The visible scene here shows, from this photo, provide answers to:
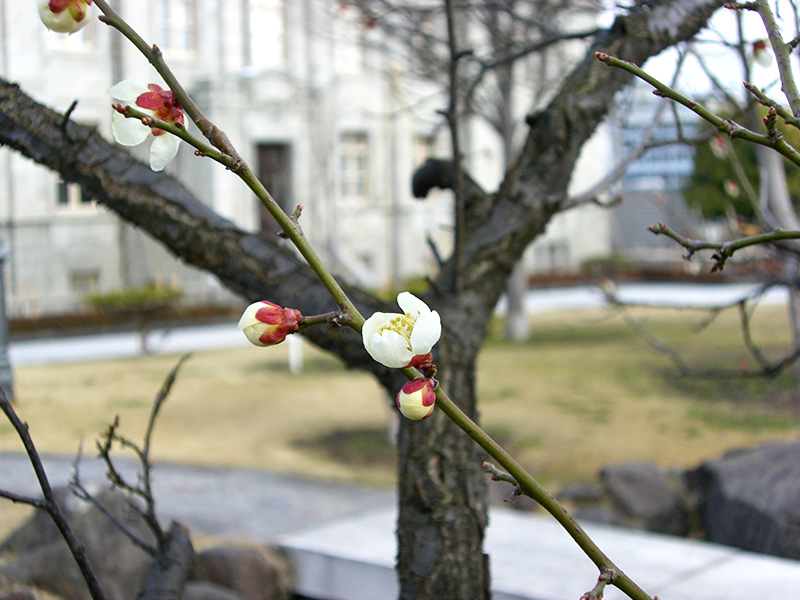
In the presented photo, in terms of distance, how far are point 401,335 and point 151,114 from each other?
487 mm

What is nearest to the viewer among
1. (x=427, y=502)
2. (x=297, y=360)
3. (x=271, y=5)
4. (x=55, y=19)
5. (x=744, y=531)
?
(x=55, y=19)

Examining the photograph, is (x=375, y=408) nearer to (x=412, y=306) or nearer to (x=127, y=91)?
(x=127, y=91)

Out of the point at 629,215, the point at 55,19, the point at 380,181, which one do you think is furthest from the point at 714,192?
the point at 55,19

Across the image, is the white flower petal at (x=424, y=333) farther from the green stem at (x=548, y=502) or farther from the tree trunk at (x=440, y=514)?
the tree trunk at (x=440, y=514)

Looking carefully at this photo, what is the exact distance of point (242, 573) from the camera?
3764 millimetres

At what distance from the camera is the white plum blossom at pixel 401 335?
0.97 meters

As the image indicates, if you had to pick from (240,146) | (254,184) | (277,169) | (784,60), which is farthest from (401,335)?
(277,169)

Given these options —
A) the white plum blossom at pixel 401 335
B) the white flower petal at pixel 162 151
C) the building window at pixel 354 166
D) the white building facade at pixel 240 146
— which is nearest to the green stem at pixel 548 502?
the white plum blossom at pixel 401 335

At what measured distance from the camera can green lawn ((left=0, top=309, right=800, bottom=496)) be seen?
25.2ft

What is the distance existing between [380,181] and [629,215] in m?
11.9

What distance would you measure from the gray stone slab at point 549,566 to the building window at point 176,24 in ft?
57.3

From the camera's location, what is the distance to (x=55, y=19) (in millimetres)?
1151

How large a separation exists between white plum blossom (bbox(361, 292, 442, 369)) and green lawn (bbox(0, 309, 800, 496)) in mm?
5445

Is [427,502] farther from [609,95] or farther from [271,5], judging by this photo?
[271,5]
